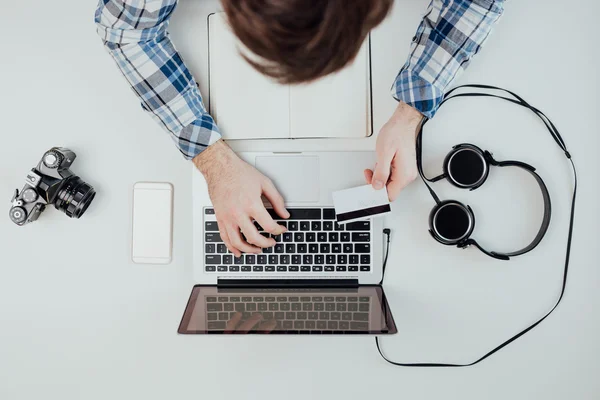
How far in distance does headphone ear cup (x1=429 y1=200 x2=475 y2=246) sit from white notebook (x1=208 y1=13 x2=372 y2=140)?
199 mm

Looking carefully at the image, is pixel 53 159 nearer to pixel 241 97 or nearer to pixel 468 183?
pixel 241 97

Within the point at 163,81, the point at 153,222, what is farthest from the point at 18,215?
the point at 163,81

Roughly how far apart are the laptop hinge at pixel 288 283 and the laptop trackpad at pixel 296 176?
0.50 feet

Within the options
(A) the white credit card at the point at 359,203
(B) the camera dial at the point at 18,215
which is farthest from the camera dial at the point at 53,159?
(A) the white credit card at the point at 359,203

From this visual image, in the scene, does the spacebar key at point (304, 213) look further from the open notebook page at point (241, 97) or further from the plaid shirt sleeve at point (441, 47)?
the plaid shirt sleeve at point (441, 47)

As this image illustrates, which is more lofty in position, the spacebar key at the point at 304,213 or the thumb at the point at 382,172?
the thumb at the point at 382,172

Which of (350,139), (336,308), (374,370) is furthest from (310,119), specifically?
(374,370)

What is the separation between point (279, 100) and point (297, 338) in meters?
0.46

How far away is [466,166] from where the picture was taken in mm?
800

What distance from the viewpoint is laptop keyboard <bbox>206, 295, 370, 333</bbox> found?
0.78 metres

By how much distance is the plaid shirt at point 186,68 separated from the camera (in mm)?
754

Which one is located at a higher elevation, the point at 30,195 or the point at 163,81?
the point at 163,81

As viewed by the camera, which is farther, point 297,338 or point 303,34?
point 297,338

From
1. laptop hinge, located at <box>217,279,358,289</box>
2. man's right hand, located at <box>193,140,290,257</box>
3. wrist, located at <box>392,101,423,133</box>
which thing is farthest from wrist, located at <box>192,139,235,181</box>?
wrist, located at <box>392,101,423,133</box>
